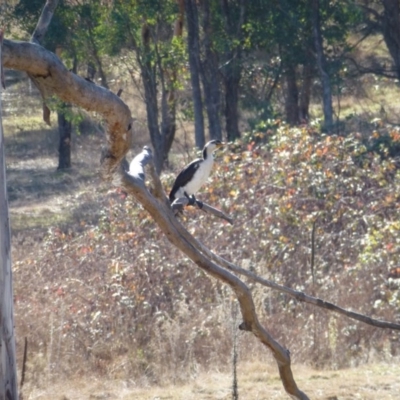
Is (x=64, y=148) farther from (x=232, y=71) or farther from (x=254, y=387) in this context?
(x=254, y=387)

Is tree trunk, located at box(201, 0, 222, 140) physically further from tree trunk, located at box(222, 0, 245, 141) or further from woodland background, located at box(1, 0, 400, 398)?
Result: woodland background, located at box(1, 0, 400, 398)

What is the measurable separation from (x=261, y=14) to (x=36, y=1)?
5.31 m

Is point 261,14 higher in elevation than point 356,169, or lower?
higher

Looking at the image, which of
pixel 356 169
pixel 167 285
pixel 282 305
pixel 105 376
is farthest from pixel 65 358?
pixel 356 169

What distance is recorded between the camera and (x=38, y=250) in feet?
36.4

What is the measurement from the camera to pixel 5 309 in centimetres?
193

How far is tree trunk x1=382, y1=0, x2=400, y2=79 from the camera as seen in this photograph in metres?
19.0

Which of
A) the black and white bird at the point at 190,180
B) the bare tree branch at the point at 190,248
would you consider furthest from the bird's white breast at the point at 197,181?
the bare tree branch at the point at 190,248

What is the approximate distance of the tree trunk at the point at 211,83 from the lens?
18.9 meters

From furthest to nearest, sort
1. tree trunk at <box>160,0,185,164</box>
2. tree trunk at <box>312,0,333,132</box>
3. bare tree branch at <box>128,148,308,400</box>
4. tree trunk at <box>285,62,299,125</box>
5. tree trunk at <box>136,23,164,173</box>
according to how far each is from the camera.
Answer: tree trunk at <box>285,62,299,125</box>, tree trunk at <box>160,0,185,164</box>, tree trunk at <box>136,23,164,173</box>, tree trunk at <box>312,0,333,132</box>, bare tree branch at <box>128,148,308,400</box>

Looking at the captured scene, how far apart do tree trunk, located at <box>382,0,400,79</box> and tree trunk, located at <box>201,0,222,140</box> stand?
3737 mm

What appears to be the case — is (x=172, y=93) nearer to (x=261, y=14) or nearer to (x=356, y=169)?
(x=261, y=14)

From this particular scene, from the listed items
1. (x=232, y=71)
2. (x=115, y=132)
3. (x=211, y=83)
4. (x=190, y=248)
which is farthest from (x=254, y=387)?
(x=232, y=71)

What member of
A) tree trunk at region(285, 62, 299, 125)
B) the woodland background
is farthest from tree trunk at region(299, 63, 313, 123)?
the woodland background
